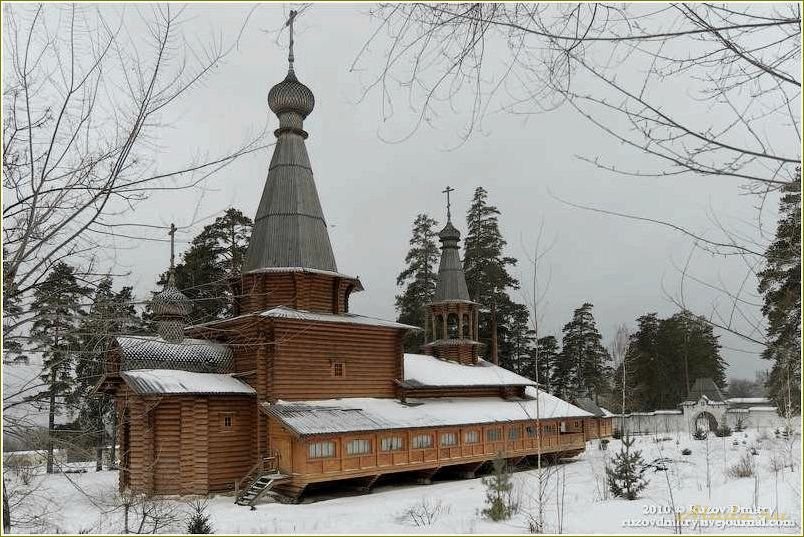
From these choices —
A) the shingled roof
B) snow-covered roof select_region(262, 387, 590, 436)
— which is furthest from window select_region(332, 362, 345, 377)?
the shingled roof

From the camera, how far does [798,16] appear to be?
3.30 meters

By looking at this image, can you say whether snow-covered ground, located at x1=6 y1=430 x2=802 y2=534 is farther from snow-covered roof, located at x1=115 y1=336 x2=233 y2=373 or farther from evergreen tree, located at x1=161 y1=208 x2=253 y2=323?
evergreen tree, located at x1=161 y1=208 x2=253 y2=323

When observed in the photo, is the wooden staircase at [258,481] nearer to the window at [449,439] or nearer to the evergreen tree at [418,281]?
the window at [449,439]

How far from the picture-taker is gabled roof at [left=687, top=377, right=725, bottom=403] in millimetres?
44138

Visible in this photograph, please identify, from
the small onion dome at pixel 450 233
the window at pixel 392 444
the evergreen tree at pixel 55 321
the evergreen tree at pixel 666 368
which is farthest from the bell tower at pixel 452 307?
the evergreen tree at pixel 666 368

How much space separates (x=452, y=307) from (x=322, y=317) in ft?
41.1

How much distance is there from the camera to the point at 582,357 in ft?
160

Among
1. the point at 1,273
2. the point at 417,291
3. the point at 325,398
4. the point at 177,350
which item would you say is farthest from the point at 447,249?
the point at 1,273

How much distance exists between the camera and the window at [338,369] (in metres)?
20.1

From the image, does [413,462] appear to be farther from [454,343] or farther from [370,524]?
[454,343]

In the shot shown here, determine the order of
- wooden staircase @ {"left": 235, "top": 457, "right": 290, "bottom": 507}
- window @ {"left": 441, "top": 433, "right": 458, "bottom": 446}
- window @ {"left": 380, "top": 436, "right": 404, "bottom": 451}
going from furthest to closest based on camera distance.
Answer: window @ {"left": 441, "top": 433, "right": 458, "bottom": 446} < window @ {"left": 380, "top": 436, "right": 404, "bottom": 451} < wooden staircase @ {"left": 235, "top": 457, "right": 290, "bottom": 507}

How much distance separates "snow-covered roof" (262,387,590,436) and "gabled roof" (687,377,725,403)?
75.9 ft

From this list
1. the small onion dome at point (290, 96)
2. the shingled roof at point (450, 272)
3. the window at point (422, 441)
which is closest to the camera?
the window at point (422, 441)

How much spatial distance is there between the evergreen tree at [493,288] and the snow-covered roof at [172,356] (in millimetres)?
24023
